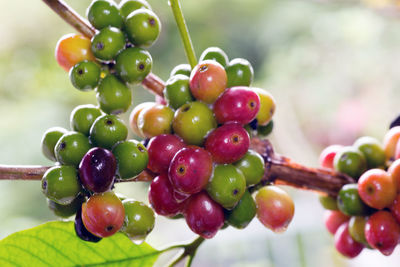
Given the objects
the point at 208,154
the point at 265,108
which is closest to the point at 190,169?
the point at 208,154

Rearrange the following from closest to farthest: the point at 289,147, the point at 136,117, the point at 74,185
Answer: the point at 74,185, the point at 136,117, the point at 289,147

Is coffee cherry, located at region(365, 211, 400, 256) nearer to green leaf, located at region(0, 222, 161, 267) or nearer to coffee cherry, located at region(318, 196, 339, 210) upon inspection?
coffee cherry, located at region(318, 196, 339, 210)

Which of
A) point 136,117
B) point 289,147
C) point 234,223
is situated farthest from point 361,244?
point 289,147

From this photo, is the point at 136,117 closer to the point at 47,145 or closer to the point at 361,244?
the point at 47,145

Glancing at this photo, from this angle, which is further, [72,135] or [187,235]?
[187,235]

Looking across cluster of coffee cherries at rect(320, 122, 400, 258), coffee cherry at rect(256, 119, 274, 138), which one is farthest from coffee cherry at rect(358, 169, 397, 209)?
coffee cherry at rect(256, 119, 274, 138)

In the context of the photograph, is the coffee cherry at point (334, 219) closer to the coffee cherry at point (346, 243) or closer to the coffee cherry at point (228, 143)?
the coffee cherry at point (346, 243)

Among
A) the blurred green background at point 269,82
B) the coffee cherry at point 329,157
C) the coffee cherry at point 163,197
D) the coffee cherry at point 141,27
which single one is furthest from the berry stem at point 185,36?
the blurred green background at point 269,82
